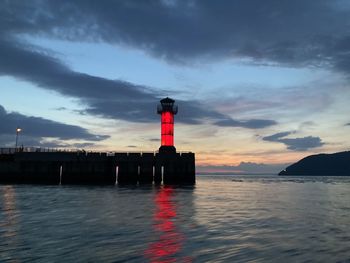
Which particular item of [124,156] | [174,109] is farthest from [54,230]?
[174,109]

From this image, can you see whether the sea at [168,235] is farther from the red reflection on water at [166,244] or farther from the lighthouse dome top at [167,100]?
the lighthouse dome top at [167,100]

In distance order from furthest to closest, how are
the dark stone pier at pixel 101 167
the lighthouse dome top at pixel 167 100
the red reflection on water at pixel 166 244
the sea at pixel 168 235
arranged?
1. the lighthouse dome top at pixel 167 100
2. the dark stone pier at pixel 101 167
3. the sea at pixel 168 235
4. the red reflection on water at pixel 166 244

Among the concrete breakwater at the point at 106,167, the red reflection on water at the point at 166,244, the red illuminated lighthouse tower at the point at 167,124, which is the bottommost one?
the red reflection on water at the point at 166,244

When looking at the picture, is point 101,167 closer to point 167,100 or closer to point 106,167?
point 106,167

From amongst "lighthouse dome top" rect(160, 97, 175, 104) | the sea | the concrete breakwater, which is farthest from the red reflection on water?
"lighthouse dome top" rect(160, 97, 175, 104)

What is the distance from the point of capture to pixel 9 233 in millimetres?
19938

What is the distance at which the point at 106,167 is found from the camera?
71188mm

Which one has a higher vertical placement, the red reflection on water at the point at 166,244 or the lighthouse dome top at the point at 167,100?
the lighthouse dome top at the point at 167,100

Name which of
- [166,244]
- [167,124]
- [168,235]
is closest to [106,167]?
[167,124]

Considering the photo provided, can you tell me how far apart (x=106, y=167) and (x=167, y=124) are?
1444cm

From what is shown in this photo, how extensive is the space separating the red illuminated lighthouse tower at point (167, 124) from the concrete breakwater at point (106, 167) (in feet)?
9.83

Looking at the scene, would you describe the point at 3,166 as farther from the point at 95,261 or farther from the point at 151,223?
the point at 95,261

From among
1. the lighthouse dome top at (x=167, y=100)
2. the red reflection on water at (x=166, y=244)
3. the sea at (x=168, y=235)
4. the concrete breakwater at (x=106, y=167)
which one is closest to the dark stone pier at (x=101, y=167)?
the concrete breakwater at (x=106, y=167)

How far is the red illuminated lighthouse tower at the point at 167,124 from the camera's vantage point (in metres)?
75.1
